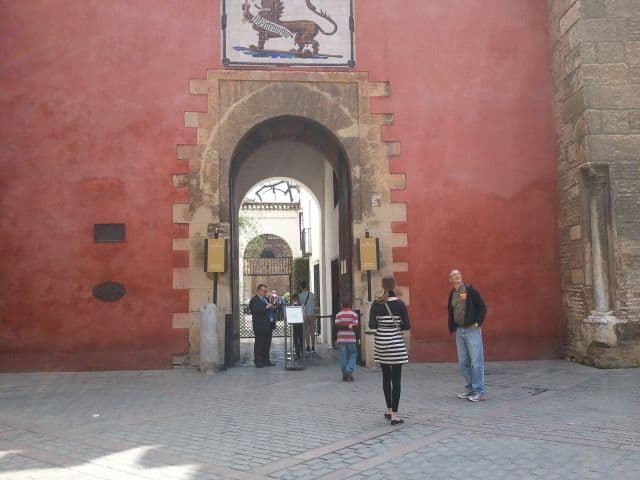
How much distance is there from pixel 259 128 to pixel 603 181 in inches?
207

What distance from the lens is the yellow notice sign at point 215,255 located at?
9.30 meters

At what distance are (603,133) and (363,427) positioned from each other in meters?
6.08

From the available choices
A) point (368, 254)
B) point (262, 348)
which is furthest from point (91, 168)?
point (368, 254)

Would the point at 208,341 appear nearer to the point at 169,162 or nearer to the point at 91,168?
the point at 169,162

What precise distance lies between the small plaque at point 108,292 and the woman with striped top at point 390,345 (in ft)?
16.1

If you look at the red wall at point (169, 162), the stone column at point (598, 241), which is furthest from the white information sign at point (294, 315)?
the stone column at point (598, 241)

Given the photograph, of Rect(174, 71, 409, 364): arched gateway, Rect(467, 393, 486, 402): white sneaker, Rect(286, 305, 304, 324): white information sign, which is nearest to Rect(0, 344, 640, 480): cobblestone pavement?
Rect(467, 393, 486, 402): white sneaker

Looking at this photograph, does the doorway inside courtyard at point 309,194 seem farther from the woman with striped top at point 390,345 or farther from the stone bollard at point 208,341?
the woman with striped top at point 390,345

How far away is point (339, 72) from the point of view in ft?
32.6

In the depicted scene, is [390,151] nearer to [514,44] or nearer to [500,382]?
[514,44]

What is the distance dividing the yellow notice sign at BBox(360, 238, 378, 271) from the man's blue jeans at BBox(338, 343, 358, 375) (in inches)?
60.0

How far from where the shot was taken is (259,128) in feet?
33.3

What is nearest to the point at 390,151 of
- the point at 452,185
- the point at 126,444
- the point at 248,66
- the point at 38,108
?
the point at 452,185

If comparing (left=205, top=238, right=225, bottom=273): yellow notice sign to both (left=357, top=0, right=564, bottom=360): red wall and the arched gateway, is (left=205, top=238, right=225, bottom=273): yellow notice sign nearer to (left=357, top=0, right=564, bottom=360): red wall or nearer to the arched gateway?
the arched gateway
